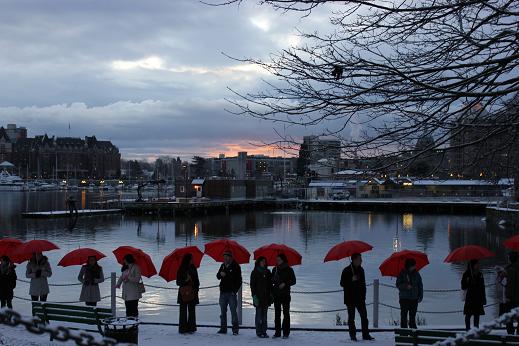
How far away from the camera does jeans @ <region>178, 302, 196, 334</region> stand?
470 inches

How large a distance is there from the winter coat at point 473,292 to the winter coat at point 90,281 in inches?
317

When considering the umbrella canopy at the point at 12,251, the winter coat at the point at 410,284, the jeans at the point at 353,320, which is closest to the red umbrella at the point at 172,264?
the jeans at the point at 353,320

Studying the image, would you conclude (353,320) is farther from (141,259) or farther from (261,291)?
(141,259)

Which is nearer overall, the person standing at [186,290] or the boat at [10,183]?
the person standing at [186,290]

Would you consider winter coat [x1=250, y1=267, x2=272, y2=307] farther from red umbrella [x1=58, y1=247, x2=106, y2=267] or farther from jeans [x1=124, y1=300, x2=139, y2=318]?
red umbrella [x1=58, y1=247, x2=106, y2=267]

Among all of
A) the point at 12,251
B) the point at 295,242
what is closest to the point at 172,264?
the point at 12,251

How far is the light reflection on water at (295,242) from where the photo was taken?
19562mm

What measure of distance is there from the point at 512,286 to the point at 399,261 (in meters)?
2.50

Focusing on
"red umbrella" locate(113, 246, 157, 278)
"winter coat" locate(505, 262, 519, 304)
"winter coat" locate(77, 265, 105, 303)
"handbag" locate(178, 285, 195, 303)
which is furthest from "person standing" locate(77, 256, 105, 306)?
"winter coat" locate(505, 262, 519, 304)

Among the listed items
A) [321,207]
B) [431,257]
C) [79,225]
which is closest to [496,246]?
[431,257]

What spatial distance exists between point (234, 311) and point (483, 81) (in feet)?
22.3

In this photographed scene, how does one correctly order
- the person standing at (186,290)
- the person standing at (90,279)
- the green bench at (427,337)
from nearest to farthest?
the green bench at (427,337)
the person standing at (186,290)
the person standing at (90,279)

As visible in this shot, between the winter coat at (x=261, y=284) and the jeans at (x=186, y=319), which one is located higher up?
the winter coat at (x=261, y=284)

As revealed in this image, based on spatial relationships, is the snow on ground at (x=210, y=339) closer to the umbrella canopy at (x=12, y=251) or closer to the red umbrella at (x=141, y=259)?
the red umbrella at (x=141, y=259)
